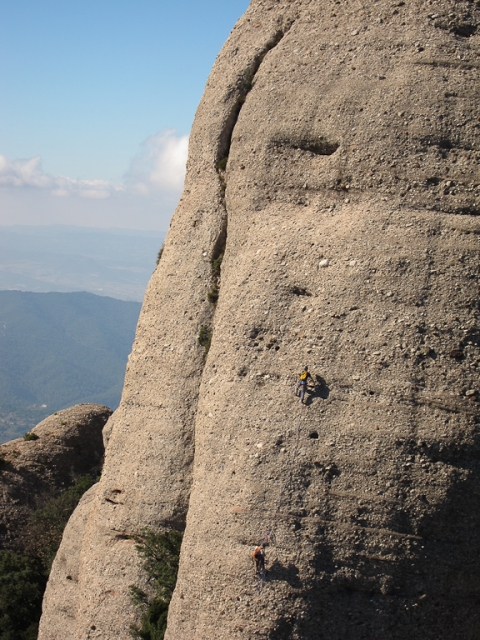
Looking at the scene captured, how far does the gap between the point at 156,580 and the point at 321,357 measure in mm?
8165

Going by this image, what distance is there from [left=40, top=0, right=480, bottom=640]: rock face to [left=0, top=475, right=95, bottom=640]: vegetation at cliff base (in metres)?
9.99

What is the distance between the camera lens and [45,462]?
3531 cm

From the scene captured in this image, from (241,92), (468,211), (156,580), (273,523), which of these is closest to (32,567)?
(156,580)

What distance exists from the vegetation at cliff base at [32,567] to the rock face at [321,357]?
999cm

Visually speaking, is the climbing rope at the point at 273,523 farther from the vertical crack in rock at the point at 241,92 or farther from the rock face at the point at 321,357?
the vertical crack in rock at the point at 241,92

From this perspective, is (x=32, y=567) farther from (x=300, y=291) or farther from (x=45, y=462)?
(x=300, y=291)

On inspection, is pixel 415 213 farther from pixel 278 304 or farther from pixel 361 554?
pixel 361 554

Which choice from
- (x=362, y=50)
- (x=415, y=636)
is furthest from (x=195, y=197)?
(x=415, y=636)

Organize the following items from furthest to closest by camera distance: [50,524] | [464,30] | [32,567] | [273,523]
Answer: [50,524]
[32,567]
[464,30]
[273,523]

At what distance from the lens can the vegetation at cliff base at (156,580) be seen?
1767 cm

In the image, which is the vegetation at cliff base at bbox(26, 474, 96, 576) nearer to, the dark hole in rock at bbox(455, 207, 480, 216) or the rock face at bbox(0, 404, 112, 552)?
the rock face at bbox(0, 404, 112, 552)

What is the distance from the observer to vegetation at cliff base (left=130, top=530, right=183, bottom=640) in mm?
17672

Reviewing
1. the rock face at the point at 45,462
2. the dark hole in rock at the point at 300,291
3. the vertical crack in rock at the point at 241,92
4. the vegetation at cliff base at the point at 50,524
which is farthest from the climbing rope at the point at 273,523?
the rock face at the point at 45,462

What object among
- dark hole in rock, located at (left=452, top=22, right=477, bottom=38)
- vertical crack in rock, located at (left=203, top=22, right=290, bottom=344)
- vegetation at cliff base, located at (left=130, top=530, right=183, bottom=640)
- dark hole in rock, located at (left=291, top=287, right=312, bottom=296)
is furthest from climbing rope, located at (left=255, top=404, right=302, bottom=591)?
dark hole in rock, located at (left=452, top=22, right=477, bottom=38)
